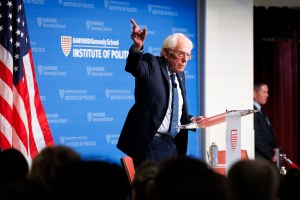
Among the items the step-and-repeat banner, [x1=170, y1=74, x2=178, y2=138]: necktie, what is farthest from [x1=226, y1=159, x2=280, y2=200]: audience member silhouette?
the step-and-repeat banner

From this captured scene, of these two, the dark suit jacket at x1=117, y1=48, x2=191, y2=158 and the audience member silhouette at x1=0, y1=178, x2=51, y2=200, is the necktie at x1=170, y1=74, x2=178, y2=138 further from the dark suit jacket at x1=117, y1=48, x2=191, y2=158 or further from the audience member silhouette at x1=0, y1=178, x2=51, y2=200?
the audience member silhouette at x1=0, y1=178, x2=51, y2=200

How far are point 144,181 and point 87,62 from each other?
13.5ft

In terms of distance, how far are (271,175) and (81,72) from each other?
4.80 m

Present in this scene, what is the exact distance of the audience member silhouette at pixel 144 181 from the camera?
9.52ft

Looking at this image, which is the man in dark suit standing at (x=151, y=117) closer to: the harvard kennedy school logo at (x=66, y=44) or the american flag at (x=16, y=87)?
the american flag at (x=16, y=87)

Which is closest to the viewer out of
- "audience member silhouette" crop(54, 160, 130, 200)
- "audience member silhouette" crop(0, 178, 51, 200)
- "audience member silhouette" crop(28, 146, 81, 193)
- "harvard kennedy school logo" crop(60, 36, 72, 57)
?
"audience member silhouette" crop(0, 178, 51, 200)

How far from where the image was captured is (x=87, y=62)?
22.9 ft

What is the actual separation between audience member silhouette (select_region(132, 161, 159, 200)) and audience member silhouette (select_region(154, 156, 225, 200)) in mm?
399

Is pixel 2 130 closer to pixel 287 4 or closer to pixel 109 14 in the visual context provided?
pixel 109 14

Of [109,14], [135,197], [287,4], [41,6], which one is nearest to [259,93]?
[287,4]

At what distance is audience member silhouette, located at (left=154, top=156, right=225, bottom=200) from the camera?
220cm

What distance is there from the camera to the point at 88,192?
2387 mm

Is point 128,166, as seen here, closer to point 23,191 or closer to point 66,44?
point 66,44

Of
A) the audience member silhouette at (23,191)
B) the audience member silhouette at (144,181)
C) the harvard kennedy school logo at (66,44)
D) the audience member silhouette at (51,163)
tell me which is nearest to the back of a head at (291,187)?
the audience member silhouette at (144,181)
